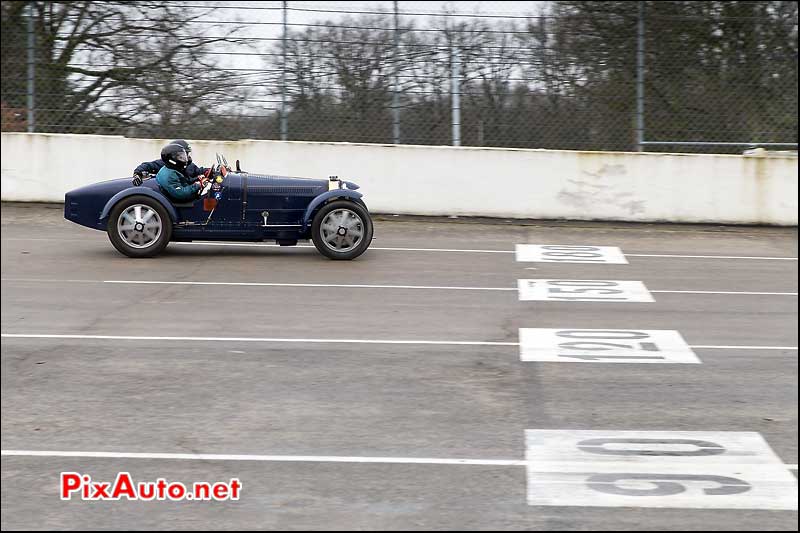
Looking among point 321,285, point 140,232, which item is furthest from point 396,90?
point 321,285

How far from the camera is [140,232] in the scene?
1402 centimetres

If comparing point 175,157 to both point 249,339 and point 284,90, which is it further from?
point 284,90

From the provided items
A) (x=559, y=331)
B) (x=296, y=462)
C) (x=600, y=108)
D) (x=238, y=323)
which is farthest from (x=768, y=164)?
(x=296, y=462)

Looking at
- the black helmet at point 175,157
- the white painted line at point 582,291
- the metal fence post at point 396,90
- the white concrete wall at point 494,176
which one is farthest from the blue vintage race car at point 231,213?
the metal fence post at point 396,90

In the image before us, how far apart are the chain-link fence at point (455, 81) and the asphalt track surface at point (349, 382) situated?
3949mm

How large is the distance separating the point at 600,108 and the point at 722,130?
6.27 feet

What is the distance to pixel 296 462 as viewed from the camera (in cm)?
694

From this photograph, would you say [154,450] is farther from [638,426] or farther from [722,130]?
[722,130]

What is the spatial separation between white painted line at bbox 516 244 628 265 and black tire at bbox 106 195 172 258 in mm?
4331

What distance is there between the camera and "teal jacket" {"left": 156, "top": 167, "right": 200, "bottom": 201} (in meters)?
13.9

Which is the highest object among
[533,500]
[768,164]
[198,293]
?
[768,164]

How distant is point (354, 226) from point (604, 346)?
473 centimetres

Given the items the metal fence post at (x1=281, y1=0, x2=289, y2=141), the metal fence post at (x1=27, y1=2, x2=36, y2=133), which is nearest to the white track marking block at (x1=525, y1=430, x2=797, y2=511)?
the metal fence post at (x1=281, y1=0, x2=289, y2=141)

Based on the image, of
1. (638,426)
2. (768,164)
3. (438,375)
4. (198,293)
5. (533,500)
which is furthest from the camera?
(768,164)
